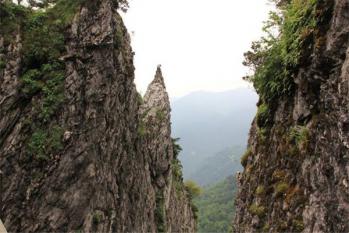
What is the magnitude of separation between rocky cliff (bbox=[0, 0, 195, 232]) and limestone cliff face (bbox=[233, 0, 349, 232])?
13455mm

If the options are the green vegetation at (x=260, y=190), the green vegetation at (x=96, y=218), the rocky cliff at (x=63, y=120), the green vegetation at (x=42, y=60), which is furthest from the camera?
the green vegetation at (x=96, y=218)

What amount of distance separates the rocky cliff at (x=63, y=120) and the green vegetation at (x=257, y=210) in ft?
43.5

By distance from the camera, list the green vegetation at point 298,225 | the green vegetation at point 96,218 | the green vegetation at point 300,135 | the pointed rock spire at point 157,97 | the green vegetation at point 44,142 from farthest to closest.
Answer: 1. the pointed rock spire at point 157,97
2. the green vegetation at point 96,218
3. the green vegetation at point 44,142
4. the green vegetation at point 300,135
5. the green vegetation at point 298,225

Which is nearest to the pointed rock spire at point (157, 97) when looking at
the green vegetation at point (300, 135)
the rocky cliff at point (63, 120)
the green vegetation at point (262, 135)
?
the rocky cliff at point (63, 120)

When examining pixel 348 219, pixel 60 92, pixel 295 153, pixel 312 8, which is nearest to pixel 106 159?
pixel 60 92

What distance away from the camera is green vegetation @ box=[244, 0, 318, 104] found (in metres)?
14.8

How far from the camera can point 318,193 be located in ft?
42.1

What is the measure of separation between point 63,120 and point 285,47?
1710 centimetres

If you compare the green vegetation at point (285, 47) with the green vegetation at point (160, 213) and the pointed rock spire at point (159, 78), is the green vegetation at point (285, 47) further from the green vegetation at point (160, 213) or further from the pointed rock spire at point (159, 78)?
the pointed rock spire at point (159, 78)

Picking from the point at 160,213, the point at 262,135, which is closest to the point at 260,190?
the point at 262,135

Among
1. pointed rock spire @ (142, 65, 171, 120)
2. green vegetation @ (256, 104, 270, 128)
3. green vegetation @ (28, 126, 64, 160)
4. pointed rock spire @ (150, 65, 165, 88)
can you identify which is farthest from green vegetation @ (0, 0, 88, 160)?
pointed rock spire @ (150, 65, 165, 88)

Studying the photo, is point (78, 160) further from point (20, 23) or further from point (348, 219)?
point (348, 219)

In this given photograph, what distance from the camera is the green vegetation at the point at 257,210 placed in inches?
690

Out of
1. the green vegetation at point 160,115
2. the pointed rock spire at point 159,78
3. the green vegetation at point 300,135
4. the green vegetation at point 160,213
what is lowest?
the green vegetation at point 160,213
